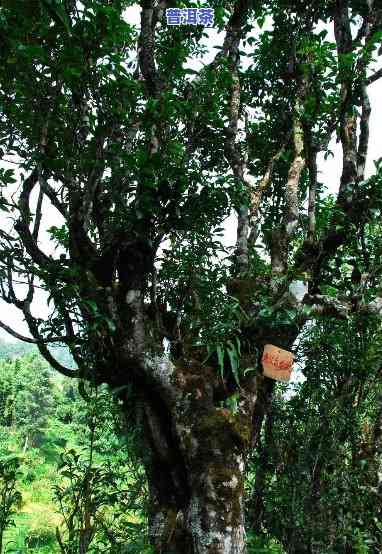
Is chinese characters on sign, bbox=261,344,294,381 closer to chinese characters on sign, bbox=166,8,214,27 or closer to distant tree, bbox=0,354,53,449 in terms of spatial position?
chinese characters on sign, bbox=166,8,214,27

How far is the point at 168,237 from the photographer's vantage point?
379cm

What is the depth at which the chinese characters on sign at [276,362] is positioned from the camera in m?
3.33

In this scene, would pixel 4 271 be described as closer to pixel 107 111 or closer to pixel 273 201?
pixel 107 111

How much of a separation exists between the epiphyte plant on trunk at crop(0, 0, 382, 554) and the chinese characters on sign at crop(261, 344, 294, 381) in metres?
0.17

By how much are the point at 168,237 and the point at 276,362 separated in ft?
4.30

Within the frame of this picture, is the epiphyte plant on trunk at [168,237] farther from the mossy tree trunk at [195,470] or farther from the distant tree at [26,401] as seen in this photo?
the distant tree at [26,401]

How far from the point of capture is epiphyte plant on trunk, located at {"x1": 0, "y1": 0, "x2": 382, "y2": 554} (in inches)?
112

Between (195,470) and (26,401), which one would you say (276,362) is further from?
(26,401)

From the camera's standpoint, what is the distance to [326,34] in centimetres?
431

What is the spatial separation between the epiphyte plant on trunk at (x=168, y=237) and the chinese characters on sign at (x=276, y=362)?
6.6 inches

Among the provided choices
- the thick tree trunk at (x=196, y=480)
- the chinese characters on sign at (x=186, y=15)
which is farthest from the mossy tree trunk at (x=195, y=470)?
the chinese characters on sign at (x=186, y=15)

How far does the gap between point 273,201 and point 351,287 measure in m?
1.46

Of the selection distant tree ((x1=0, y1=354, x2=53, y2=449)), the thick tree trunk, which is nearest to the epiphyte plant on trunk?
the thick tree trunk

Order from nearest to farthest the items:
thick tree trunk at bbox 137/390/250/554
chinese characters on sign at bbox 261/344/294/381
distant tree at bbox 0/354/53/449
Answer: thick tree trunk at bbox 137/390/250/554, chinese characters on sign at bbox 261/344/294/381, distant tree at bbox 0/354/53/449
